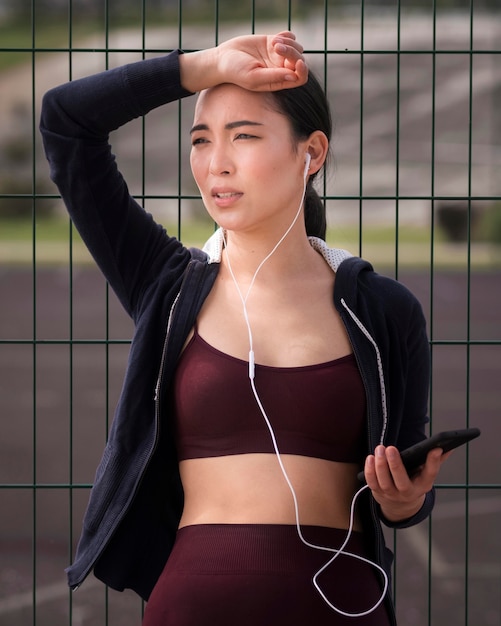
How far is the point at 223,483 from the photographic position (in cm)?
173

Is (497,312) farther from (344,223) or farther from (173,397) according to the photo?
(173,397)

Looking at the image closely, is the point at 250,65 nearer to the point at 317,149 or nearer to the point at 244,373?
the point at 317,149

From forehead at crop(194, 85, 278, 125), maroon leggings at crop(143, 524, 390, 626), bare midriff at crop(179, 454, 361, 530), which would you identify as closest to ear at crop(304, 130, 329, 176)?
forehead at crop(194, 85, 278, 125)

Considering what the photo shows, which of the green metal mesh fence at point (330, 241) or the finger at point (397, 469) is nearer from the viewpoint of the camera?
the finger at point (397, 469)

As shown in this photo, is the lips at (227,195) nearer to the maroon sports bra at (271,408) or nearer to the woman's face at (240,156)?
the woman's face at (240,156)

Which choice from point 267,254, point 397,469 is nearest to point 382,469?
point 397,469

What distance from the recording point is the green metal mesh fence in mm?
2600

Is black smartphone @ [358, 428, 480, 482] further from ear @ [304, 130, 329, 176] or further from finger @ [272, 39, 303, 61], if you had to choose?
finger @ [272, 39, 303, 61]

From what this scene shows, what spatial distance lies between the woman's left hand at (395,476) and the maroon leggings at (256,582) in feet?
0.48

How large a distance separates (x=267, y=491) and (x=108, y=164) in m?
0.67

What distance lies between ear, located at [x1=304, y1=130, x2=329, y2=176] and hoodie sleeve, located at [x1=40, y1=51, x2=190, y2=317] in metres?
0.26

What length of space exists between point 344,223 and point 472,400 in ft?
57.0

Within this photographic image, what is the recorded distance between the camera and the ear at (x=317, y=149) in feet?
6.12

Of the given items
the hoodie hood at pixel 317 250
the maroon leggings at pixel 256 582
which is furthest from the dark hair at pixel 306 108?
the maroon leggings at pixel 256 582
